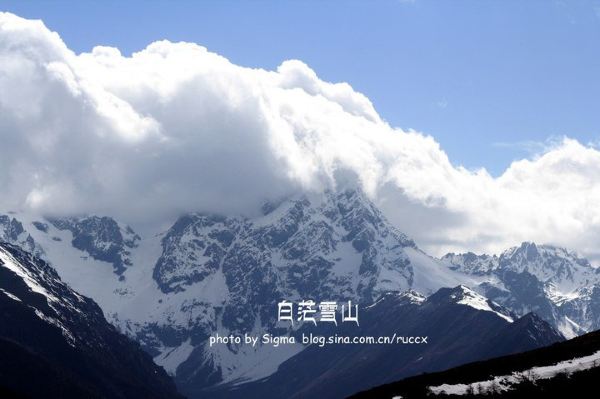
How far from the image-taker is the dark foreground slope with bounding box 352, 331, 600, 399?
16138 centimetres

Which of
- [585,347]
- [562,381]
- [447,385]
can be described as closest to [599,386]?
[562,381]

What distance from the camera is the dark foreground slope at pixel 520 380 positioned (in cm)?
16138

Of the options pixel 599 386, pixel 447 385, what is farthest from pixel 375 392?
pixel 599 386

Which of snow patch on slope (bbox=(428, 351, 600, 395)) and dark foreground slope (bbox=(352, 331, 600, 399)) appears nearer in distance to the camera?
dark foreground slope (bbox=(352, 331, 600, 399))

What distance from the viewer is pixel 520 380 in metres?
170

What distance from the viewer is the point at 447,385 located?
6870 inches

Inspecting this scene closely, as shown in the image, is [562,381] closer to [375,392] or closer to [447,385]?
[447,385]

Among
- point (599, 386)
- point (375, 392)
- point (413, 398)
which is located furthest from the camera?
point (375, 392)

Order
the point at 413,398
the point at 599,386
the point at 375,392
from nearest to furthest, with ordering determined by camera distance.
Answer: the point at 599,386
the point at 413,398
the point at 375,392

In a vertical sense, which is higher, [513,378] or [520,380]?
[513,378]

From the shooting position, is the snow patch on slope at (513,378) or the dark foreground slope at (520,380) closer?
the dark foreground slope at (520,380)

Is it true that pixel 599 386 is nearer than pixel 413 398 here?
Yes

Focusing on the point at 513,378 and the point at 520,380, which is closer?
the point at 520,380

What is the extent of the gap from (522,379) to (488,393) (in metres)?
9.42
